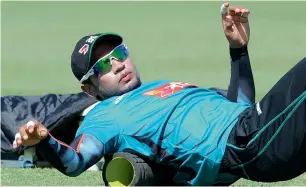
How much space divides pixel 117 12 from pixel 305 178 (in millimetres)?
4394

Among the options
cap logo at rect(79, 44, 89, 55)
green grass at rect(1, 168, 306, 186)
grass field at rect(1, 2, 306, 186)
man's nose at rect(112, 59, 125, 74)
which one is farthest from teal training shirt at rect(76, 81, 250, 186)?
grass field at rect(1, 2, 306, 186)

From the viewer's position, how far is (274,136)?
298cm

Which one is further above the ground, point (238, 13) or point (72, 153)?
point (238, 13)

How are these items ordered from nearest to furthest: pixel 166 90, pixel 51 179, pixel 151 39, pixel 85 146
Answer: pixel 85 146 < pixel 166 90 < pixel 51 179 < pixel 151 39

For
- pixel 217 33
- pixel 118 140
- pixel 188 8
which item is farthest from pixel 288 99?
pixel 188 8

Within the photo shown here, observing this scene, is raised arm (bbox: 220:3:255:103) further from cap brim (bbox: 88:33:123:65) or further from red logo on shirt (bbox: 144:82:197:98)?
cap brim (bbox: 88:33:123:65)

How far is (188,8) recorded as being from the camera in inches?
335

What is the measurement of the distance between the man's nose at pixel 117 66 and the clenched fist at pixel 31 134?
0.77 m

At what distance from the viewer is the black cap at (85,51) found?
11.4 feet

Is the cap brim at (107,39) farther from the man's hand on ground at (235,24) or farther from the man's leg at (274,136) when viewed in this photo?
the man's leg at (274,136)

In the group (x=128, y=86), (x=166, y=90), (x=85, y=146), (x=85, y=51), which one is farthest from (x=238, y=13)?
(x=85, y=146)

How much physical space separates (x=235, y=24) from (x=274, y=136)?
71 cm

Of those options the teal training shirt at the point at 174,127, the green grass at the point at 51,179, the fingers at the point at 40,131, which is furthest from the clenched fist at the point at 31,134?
the green grass at the point at 51,179

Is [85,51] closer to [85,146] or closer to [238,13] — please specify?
[85,146]
